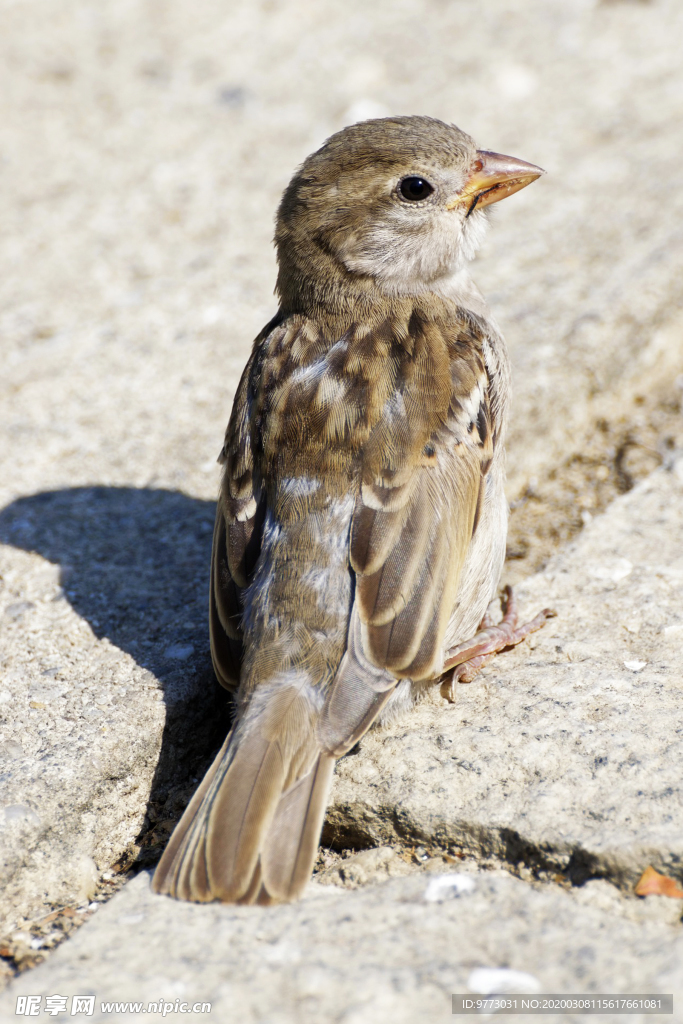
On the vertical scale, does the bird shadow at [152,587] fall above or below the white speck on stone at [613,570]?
below

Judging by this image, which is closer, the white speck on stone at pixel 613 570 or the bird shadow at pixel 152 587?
the bird shadow at pixel 152 587

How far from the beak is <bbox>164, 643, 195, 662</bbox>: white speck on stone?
1817 millimetres

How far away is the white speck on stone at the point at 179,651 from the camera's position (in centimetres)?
328

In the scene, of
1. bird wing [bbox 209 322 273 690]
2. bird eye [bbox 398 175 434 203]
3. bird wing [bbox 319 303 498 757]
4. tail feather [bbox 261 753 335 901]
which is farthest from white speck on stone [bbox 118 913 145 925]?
bird eye [bbox 398 175 434 203]

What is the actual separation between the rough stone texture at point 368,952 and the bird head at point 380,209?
204cm

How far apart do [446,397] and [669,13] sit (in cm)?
572

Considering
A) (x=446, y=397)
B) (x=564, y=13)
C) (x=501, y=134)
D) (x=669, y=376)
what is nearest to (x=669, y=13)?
(x=564, y=13)

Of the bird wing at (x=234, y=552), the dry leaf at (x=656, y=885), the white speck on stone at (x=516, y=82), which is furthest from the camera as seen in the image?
the white speck on stone at (x=516, y=82)

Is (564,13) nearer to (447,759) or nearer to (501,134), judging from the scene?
(501,134)

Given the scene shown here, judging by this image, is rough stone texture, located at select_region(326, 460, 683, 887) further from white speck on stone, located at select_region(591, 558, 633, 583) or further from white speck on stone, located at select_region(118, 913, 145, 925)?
white speck on stone, located at select_region(118, 913, 145, 925)

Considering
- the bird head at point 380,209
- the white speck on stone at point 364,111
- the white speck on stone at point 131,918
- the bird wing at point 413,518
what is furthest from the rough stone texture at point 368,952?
the white speck on stone at point 364,111

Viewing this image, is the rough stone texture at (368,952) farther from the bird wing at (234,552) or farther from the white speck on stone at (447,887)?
the bird wing at (234,552)

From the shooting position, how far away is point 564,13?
24.3ft

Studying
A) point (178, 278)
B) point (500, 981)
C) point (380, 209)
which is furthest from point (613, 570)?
point (178, 278)
